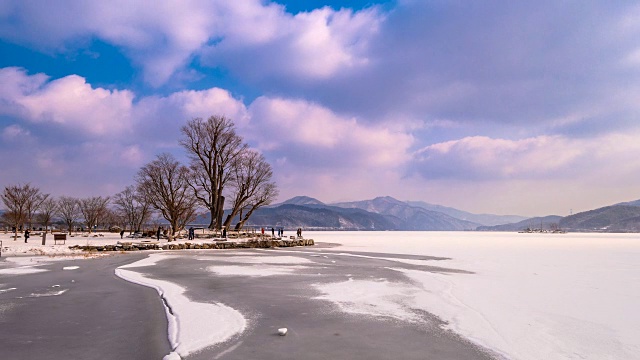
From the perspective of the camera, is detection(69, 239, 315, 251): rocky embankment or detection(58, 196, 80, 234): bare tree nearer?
detection(69, 239, 315, 251): rocky embankment

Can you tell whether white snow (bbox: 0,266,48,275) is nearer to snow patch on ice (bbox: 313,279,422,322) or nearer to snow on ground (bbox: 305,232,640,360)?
snow patch on ice (bbox: 313,279,422,322)

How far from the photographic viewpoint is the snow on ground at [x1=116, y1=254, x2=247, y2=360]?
5.77 meters

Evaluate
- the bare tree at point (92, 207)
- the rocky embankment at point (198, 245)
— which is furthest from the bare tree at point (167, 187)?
the bare tree at point (92, 207)

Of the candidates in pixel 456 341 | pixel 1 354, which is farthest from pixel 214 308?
pixel 456 341

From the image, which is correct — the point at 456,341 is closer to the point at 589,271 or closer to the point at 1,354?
the point at 1,354

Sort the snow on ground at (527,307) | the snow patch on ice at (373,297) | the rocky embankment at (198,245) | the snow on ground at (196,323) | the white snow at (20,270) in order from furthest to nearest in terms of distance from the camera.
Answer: the rocky embankment at (198,245) < the white snow at (20,270) < the snow patch on ice at (373,297) < the snow on ground at (527,307) < the snow on ground at (196,323)

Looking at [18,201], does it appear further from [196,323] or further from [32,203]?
[196,323]

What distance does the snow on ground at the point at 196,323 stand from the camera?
577 centimetres

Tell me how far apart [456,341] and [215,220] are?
42.3m

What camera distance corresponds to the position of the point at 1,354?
17.2ft

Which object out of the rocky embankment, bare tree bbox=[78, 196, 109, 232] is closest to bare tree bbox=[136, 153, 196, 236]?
the rocky embankment

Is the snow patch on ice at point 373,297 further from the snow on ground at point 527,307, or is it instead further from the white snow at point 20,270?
the white snow at point 20,270

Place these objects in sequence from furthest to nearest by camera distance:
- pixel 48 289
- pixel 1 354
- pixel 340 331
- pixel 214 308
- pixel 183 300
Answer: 1. pixel 48 289
2. pixel 183 300
3. pixel 214 308
4. pixel 340 331
5. pixel 1 354

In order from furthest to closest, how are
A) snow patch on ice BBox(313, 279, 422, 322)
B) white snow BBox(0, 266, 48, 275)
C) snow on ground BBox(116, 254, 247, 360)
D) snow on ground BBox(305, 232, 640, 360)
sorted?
white snow BBox(0, 266, 48, 275), snow patch on ice BBox(313, 279, 422, 322), snow on ground BBox(305, 232, 640, 360), snow on ground BBox(116, 254, 247, 360)
